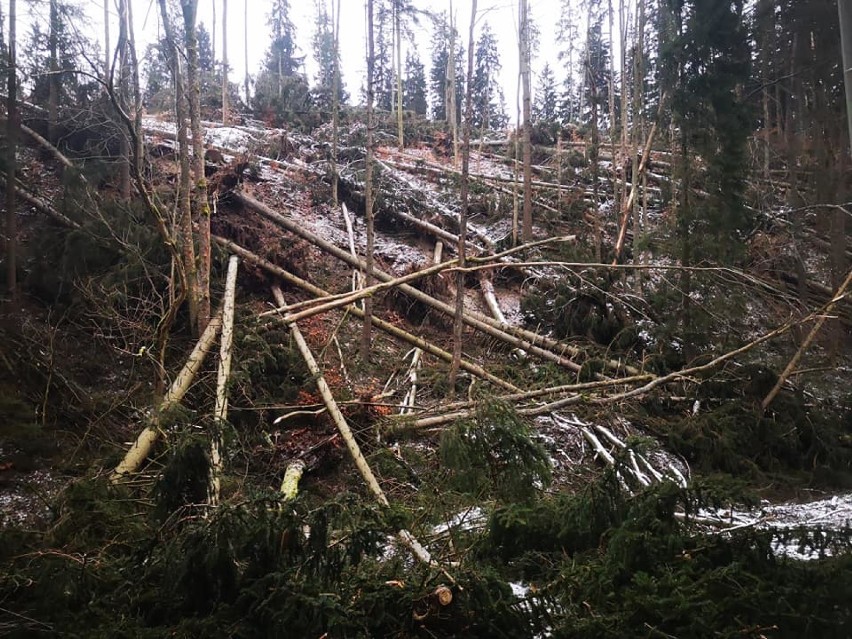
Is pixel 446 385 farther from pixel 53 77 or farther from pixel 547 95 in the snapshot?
pixel 547 95

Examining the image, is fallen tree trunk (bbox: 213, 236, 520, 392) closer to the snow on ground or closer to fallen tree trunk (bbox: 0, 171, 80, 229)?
fallen tree trunk (bbox: 0, 171, 80, 229)

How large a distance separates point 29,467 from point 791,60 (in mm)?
9294

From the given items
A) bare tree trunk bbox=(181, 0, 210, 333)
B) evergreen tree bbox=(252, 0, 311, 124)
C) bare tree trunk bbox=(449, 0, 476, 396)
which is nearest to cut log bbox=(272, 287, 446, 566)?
bare tree trunk bbox=(181, 0, 210, 333)

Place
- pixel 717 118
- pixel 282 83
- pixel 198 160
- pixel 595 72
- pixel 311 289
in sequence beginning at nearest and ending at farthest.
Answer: pixel 198 160
pixel 717 118
pixel 311 289
pixel 595 72
pixel 282 83

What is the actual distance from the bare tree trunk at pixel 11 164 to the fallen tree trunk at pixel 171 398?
2815 mm

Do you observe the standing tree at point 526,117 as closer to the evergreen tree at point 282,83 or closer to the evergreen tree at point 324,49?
the evergreen tree at point 282,83

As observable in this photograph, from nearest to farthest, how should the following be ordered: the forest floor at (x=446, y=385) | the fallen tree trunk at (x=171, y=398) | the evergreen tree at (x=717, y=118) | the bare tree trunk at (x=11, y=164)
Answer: the fallen tree trunk at (x=171, y=398), the forest floor at (x=446, y=385), the bare tree trunk at (x=11, y=164), the evergreen tree at (x=717, y=118)

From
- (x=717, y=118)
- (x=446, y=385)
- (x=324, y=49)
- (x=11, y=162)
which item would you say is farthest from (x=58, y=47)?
(x=324, y=49)

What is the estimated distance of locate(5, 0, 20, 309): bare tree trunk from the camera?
7.20 meters

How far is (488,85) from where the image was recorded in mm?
33875

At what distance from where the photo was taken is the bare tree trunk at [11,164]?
7.20m

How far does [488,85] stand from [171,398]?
33132mm

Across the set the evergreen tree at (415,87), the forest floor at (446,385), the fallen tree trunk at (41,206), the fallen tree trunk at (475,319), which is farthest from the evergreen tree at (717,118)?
the evergreen tree at (415,87)

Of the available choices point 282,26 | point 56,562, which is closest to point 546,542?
point 56,562
